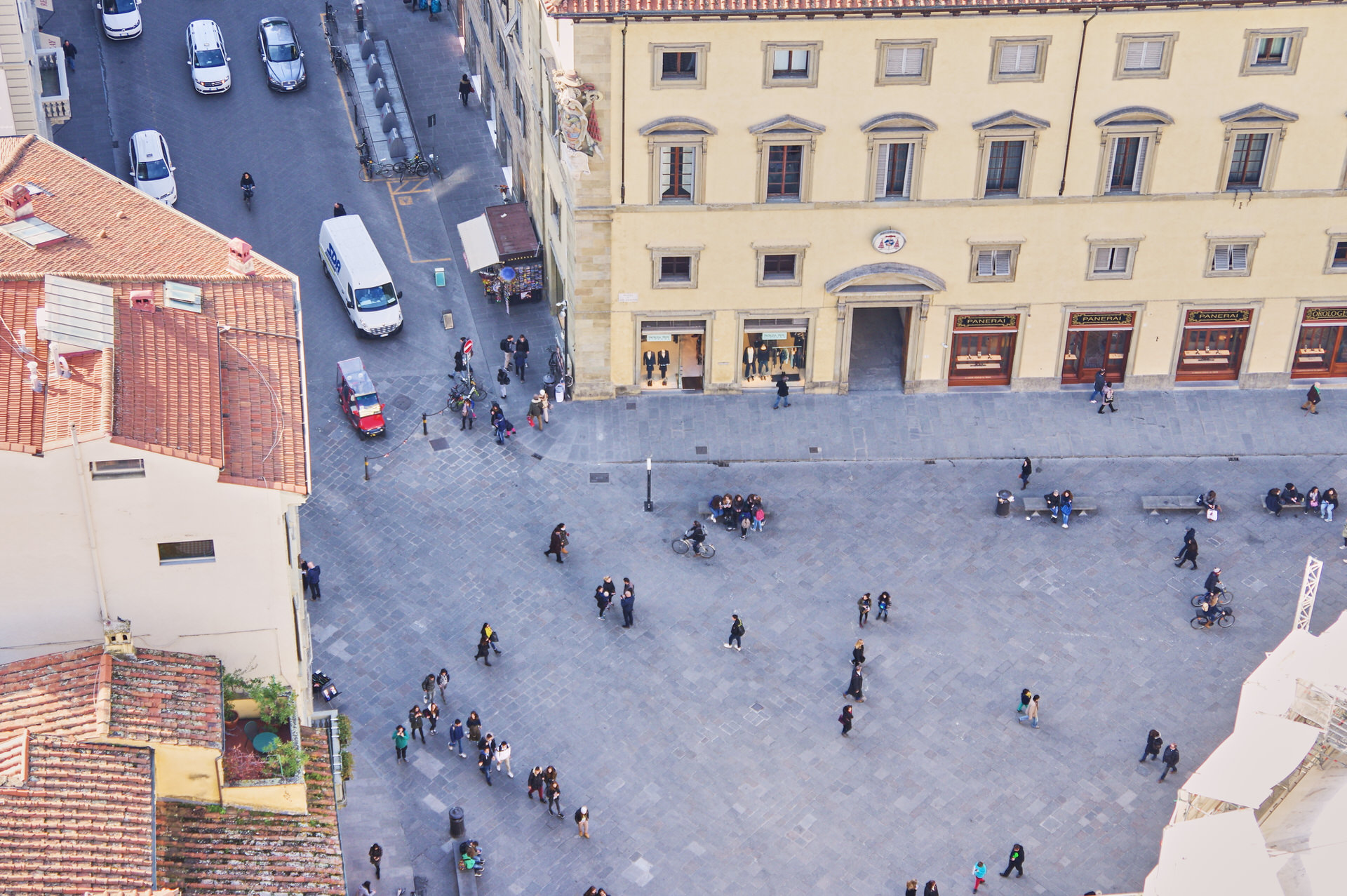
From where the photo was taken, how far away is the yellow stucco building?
66.2m

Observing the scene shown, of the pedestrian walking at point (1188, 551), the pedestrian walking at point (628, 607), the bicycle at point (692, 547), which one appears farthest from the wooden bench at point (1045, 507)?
the pedestrian walking at point (628, 607)

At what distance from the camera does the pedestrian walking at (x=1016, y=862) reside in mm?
56688

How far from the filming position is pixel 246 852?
46.8 metres

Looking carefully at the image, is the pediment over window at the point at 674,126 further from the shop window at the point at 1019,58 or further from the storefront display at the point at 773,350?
the shop window at the point at 1019,58

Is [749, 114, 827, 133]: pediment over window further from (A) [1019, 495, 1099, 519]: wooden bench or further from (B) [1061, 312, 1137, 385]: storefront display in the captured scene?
(A) [1019, 495, 1099, 519]: wooden bench

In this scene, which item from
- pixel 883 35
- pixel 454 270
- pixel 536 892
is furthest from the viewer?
pixel 454 270

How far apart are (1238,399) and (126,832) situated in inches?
1900

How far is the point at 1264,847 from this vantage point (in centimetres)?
4950

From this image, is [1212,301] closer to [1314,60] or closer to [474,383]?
[1314,60]

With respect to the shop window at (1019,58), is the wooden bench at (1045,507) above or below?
below

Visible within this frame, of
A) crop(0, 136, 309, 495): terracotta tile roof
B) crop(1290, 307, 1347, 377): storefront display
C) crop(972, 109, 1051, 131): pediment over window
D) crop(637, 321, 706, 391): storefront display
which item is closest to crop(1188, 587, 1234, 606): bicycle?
crop(1290, 307, 1347, 377): storefront display

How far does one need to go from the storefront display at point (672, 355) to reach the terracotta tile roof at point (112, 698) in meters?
28.9

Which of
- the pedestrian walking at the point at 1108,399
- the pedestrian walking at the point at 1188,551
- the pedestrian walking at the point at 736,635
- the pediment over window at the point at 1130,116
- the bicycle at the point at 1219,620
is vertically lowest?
the pedestrian walking at the point at 736,635

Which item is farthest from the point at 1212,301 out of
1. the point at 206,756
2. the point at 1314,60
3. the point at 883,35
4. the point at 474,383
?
the point at 206,756
